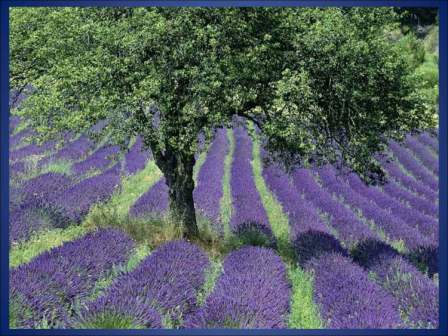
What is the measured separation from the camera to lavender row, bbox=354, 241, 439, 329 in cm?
627

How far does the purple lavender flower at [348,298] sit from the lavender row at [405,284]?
170 millimetres

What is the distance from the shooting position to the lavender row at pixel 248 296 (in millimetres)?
5672

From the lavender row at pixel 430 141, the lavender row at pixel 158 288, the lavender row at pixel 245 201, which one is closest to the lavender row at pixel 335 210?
the lavender row at pixel 245 201

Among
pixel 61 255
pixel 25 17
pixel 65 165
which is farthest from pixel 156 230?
pixel 65 165

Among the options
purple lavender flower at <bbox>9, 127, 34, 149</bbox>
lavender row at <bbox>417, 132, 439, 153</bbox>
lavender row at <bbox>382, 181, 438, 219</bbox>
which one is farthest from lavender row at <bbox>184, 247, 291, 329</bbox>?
lavender row at <bbox>417, 132, 439, 153</bbox>

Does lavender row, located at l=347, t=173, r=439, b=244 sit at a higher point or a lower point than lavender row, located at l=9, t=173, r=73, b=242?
lower

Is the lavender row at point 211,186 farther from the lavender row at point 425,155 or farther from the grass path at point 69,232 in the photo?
the lavender row at point 425,155

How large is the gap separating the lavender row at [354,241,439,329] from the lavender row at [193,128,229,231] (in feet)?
9.61

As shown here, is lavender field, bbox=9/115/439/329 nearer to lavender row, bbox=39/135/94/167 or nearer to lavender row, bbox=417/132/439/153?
lavender row, bbox=39/135/94/167

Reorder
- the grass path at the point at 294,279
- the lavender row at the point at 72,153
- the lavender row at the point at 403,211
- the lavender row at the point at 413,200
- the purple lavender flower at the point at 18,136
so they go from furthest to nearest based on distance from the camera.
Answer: the purple lavender flower at the point at 18,136 → the lavender row at the point at 72,153 → the lavender row at the point at 413,200 → the lavender row at the point at 403,211 → the grass path at the point at 294,279

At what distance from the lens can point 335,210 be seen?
12.9m

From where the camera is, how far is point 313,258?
8359 mm

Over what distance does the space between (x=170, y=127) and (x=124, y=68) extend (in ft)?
3.04

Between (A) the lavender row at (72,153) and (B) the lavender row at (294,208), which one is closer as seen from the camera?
(B) the lavender row at (294,208)
